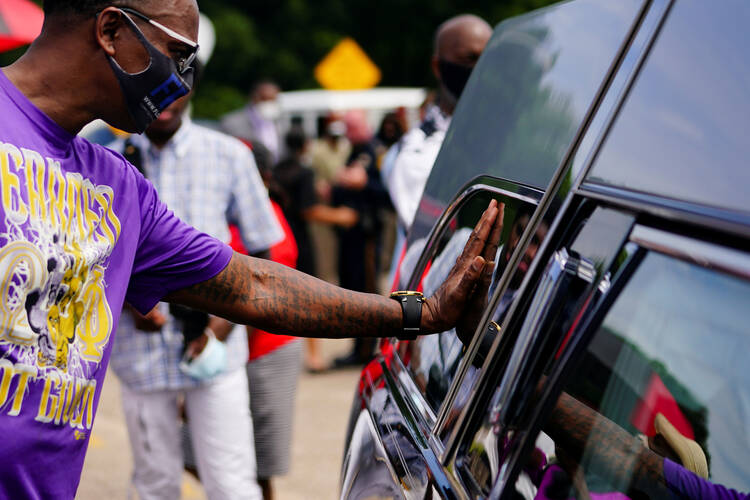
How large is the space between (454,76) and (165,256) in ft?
6.97

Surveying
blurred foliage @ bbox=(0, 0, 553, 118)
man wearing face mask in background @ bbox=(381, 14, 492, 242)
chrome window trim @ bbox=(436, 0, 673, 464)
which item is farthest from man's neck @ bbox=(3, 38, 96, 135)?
blurred foliage @ bbox=(0, 0, 553, 118)

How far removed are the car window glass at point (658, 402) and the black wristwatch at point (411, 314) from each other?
2.21ft

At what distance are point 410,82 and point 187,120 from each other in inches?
1293

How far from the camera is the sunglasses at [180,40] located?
183cm

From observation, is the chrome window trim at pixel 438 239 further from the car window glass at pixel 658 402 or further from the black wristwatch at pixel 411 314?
the car window glass at pixel 658 402

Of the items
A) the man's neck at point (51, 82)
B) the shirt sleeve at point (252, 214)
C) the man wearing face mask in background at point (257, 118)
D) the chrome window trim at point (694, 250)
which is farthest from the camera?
the man wearing face mask in background at point (257, 118)

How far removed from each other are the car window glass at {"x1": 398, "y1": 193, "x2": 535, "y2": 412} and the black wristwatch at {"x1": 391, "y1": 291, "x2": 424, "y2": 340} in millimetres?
42

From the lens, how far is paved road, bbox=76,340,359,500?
4.73 metres

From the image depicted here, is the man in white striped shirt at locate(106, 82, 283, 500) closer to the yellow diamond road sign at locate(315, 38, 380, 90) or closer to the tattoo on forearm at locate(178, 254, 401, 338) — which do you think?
the tattoo on forearm at locate(178, 254, 401, 338)

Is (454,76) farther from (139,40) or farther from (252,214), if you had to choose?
(139,40)

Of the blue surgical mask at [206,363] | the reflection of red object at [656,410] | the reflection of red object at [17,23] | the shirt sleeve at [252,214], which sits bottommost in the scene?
the blue surgical mask at [206,363]

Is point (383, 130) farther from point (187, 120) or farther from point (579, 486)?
point (579, 486)

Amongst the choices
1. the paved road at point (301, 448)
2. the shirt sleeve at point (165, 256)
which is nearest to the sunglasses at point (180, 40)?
the shirt sleeve at point (165, 256)

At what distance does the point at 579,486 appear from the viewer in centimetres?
126
